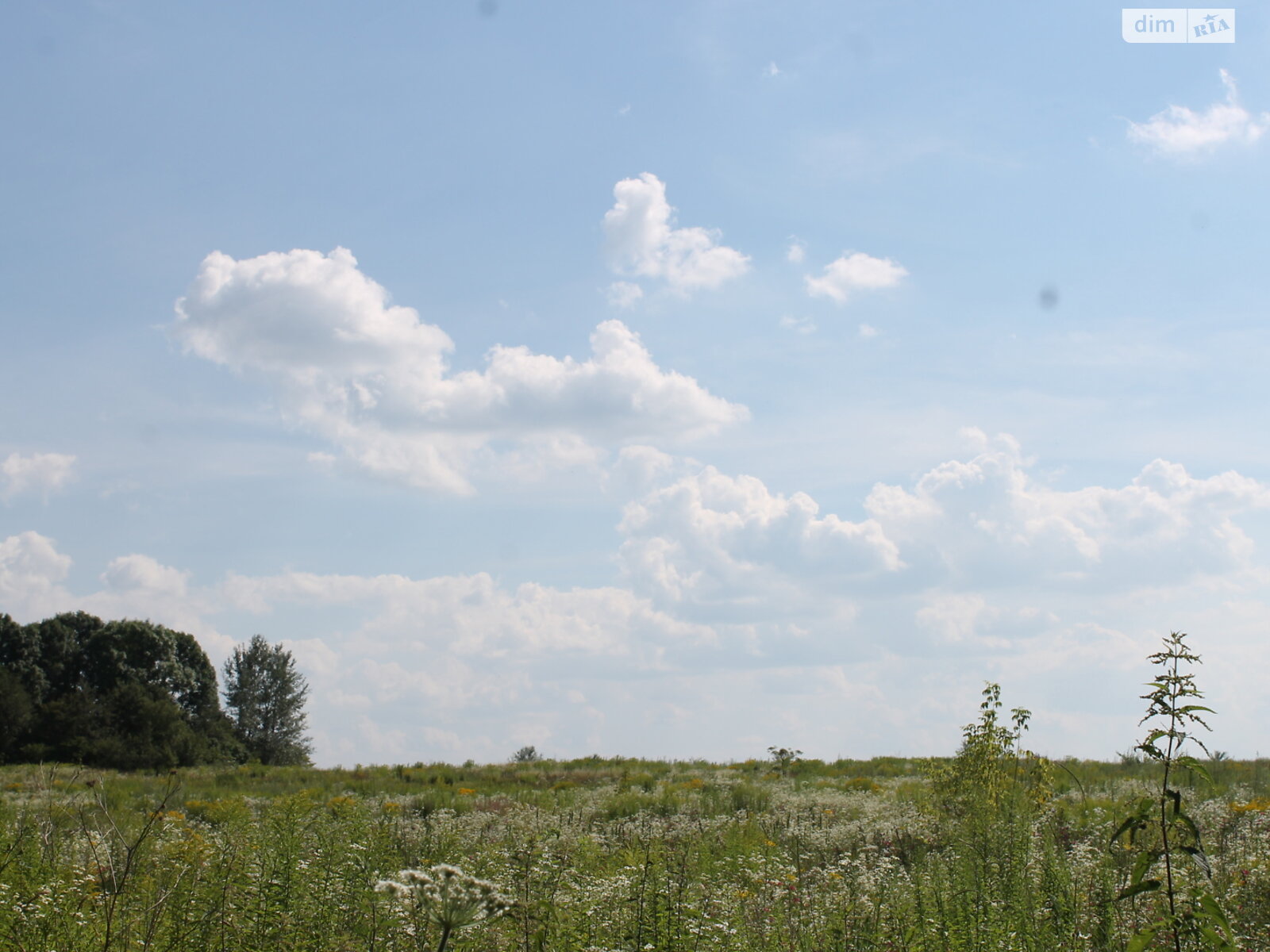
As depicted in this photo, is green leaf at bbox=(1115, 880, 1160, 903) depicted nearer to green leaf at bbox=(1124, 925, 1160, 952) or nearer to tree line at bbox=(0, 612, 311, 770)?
green leaf at bbox=(1124, 925, 1160, 952)

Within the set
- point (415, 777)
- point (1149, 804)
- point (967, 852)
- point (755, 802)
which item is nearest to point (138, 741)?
point (415, 777)

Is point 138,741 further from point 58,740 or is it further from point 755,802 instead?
point 755,802

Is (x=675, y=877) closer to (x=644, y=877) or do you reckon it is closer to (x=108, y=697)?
(x=644, y=877)

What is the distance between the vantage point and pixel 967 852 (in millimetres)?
9117

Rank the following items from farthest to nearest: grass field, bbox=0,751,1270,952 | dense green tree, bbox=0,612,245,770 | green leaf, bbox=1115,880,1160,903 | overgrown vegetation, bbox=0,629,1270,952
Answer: dense green tree, bbox=0,612,245,770 → grass field, bbox=0,751,1270,952 → overgrown vegetation, bbox=0,629,1270,952 → green leaf, bbox=1115,880,1160,903

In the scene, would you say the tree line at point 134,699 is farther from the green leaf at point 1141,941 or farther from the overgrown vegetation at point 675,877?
the green leaf at point 1141,941

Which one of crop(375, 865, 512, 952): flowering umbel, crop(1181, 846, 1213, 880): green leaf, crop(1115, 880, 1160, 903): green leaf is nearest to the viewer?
crop(375, 865, 512, 952): flowering umbel

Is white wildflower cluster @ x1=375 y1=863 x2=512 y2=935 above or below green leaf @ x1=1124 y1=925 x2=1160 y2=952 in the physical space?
above

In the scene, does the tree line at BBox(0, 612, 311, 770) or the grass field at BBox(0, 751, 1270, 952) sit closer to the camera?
the grass field at BBox(0, 751, 1270, 952)

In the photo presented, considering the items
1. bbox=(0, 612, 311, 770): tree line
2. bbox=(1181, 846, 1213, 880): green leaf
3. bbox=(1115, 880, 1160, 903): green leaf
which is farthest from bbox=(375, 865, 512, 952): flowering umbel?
bbox=(0, 612, 311, 770): tree line

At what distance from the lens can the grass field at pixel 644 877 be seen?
5523 mm

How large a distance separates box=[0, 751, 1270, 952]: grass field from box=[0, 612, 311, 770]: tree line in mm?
29578

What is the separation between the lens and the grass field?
18.1 ft

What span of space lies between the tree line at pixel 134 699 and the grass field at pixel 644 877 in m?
29.6
